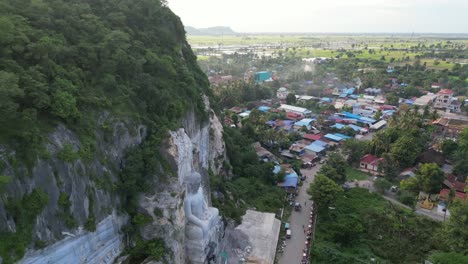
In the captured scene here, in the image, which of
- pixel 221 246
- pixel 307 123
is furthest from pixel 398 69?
pixel 221 246

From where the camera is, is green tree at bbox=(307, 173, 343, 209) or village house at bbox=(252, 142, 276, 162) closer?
green tree at bbox=(307, 173, 343, 209)

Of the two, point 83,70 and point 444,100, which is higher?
point 83,70

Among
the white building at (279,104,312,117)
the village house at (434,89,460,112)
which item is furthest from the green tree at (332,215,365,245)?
the village house at (434,89,460,112)

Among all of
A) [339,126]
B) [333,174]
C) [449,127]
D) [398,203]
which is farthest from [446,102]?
[333,174]

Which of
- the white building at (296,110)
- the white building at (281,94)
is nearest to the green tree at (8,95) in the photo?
the white building at (296,110)

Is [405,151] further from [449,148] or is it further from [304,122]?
[304,122]

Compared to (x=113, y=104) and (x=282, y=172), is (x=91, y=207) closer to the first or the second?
(x=113, y=104)

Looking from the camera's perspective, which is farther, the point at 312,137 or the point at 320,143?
the point at 312,137

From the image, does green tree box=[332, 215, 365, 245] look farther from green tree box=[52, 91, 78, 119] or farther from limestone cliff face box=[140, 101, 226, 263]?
green tree box=[52, 91, 78, 119]
